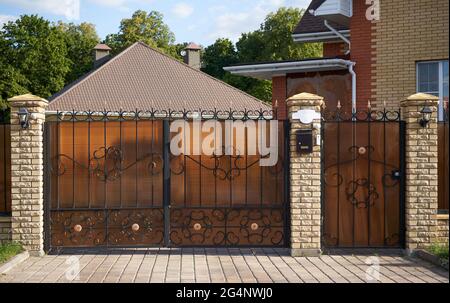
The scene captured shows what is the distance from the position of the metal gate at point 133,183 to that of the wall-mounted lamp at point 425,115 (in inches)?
78.8

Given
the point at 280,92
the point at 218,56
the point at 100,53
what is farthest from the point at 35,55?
the point at 280,92

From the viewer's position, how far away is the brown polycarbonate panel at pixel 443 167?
29.1 ft

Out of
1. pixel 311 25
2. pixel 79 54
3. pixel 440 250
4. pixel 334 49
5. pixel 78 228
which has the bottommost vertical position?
pixel 440 250

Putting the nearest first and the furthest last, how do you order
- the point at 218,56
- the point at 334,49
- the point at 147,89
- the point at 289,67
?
the point at 289,67 → the point at 334,49 → the point at 147,89 → the point at 218,56

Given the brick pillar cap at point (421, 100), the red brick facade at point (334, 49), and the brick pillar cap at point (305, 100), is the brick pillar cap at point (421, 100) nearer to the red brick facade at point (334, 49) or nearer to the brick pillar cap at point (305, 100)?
the brick pillar cap at point (305, 100)

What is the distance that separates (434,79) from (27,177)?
8.45m

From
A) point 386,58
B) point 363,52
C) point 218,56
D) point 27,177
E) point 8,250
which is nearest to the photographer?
point 8,250

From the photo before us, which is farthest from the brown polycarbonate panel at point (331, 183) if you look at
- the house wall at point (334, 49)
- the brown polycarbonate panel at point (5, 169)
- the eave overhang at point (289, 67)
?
the house wall at point (334, 49)

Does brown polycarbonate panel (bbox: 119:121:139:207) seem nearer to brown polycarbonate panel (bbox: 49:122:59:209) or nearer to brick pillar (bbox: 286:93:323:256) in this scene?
brown polycarbonate panel (bbox: 49:122:59:209)

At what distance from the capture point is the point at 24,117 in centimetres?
841

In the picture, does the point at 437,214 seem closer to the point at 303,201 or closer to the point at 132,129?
the point at 303,201

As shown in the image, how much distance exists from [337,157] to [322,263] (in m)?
1.65

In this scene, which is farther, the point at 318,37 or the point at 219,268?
the point at 318,37

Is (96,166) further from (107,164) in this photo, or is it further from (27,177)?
(27,177)
